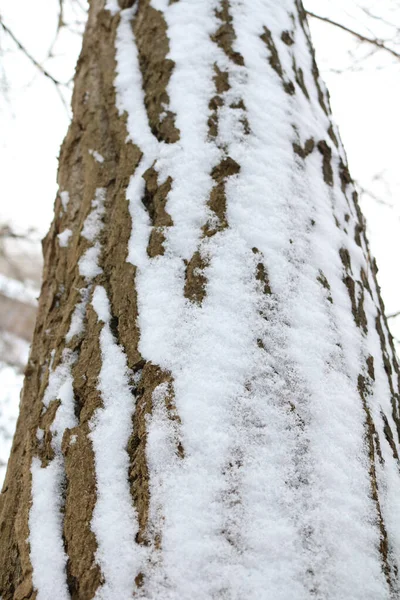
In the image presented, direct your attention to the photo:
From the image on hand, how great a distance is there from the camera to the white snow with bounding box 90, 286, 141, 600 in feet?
2.27

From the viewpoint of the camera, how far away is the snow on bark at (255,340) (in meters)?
0.69

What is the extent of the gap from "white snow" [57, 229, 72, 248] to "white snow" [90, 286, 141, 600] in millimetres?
364

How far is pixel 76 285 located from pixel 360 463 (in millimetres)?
711

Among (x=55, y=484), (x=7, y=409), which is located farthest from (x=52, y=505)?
(x=7, y=409)

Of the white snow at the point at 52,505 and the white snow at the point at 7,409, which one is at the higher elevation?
the white snow at the point at 52,505

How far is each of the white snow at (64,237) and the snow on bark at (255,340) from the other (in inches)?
9.8

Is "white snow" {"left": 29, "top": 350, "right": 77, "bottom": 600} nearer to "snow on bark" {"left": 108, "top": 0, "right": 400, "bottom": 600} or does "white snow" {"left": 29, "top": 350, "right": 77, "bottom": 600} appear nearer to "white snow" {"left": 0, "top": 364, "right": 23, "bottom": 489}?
"snow on bark" {"left": 108, "top": 0, "right": 400, "bottom": 600}

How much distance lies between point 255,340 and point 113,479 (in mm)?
347

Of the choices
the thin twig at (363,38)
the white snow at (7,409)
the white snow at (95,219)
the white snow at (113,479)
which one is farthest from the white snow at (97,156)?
the white snow at (7,409)

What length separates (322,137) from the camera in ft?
4.30

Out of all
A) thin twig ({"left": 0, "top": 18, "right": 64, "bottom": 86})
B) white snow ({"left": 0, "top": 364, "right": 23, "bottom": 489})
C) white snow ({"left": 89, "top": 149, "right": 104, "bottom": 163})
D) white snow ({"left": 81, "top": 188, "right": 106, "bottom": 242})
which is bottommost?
white snow ({"left": 0, "top": 364, "right": 23, "bottom": 489})

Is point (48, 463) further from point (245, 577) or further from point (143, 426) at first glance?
point (245, 577)

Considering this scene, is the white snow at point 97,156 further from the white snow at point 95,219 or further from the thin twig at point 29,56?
the thin twig at point 29,56

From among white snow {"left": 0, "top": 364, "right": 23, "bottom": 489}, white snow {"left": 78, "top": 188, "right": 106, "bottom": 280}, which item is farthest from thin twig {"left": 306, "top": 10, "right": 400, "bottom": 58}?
white snow {"left": 0, "top": 364, "right": 23, "bottom": 489}
